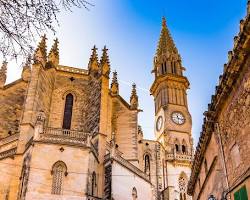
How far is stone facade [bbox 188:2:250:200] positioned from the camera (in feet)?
31.3

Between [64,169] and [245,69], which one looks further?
[64,169]

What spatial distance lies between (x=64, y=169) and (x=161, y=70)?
29.3 meters

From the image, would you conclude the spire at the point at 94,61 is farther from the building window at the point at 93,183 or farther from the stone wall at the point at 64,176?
the building window at the point at 93,183

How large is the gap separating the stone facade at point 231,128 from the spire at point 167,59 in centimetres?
3513

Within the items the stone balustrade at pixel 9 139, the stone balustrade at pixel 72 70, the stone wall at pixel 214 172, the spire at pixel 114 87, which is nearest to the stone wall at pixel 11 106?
the stone balustrade at pixel 9 139

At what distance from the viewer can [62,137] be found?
2425cm

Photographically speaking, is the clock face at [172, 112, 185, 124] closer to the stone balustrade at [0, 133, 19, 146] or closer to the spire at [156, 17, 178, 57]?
the spire at [156, 17, 178, 57]

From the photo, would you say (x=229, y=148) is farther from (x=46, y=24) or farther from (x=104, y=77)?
(x=104, y=77)

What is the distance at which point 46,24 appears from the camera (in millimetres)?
5180

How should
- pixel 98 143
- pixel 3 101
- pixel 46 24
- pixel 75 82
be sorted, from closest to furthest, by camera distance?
pixel 46 24
pixel 98 143
pixel 3 101
pixel 75 82

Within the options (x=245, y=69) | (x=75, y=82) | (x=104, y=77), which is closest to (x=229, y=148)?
(x=245, y=69)

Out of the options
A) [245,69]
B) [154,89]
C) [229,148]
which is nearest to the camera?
[245,69]

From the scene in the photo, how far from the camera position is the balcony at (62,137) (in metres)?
23.7

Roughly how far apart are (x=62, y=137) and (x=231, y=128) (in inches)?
607
